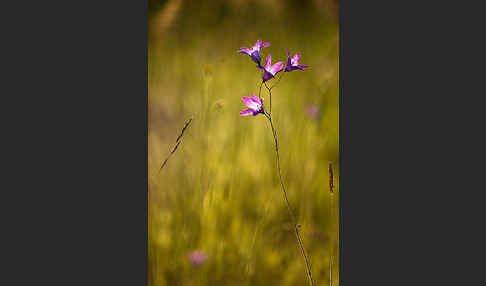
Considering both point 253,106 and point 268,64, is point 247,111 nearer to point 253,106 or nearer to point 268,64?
point 253,106

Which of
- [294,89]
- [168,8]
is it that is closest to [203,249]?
[294,89]

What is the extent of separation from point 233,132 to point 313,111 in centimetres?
35

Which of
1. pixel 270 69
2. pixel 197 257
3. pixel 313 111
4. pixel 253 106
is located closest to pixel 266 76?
pixel 270 69

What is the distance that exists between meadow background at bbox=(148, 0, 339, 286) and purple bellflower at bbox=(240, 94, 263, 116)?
0.17 ft

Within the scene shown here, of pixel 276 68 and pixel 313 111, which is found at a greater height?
pixel 276 68

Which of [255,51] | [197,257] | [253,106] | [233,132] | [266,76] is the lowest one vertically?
[197,257]

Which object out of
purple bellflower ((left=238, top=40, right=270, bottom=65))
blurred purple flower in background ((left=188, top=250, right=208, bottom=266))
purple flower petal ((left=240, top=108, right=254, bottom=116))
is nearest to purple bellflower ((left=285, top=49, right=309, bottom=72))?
purple bellflower ((left=238, top=40, right=270, bottom=65))

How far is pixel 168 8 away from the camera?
1407mm

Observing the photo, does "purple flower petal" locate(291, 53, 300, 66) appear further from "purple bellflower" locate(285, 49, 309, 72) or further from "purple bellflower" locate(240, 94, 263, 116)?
"purple bellflower" locate(240, 94, 263, 116)

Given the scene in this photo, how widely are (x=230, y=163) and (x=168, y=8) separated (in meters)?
0.71

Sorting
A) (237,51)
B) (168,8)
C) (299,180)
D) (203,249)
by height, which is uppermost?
(168,8)

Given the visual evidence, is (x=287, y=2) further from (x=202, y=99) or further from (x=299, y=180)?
(x=299, y=180)

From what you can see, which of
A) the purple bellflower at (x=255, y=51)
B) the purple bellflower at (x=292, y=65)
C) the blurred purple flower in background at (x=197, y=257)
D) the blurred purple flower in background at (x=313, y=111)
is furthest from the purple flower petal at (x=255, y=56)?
the blurred purple flower in background at (x=197, y=257)

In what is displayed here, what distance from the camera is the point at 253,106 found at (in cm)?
137
